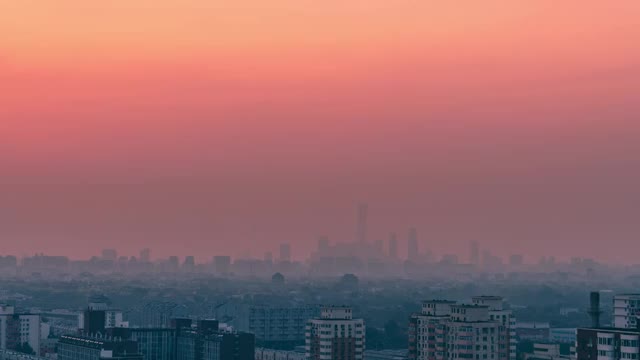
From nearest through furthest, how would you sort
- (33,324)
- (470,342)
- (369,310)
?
(470,342) < (33,324) < (369,310)

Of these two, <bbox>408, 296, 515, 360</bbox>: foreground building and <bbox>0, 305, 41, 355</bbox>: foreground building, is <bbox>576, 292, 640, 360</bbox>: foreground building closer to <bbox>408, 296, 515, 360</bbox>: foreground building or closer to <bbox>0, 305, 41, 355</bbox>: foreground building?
<bbox>408, 296, 515, 360</bbox>: foreground building

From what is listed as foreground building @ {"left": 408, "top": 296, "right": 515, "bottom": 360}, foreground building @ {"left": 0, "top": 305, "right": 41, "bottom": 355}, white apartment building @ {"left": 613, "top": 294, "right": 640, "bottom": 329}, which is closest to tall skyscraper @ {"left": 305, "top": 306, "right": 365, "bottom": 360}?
foreground building @ {"left": 408, "top": 296, "right": 515, "bottom": 360}

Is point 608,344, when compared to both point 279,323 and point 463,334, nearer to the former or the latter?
point 463,334

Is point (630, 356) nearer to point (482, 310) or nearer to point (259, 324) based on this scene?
point (482, 310)

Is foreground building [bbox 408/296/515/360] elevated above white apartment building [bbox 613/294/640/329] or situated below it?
below

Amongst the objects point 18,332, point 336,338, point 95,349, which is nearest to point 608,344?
point 336,338

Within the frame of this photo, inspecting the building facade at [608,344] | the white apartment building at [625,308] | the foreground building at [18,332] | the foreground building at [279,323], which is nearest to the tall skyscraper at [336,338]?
the white apartment building at [625,308]

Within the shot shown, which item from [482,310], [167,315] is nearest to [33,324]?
[167,315]

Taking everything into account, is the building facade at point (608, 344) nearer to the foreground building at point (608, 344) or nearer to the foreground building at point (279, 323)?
the foreground building at point (608, 344)
